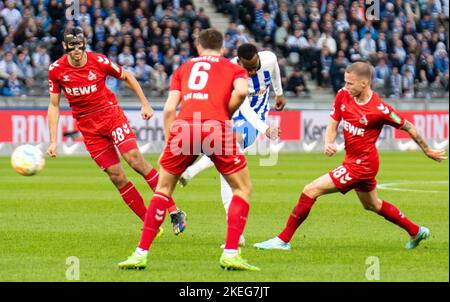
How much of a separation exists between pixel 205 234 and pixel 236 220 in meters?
2.99

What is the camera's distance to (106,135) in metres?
11.6

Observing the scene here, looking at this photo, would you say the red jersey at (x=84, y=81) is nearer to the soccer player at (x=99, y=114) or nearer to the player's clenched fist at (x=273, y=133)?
the soccer player at (x=99, y=114)

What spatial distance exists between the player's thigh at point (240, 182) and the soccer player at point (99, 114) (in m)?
2.43

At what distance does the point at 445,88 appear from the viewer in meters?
33.3

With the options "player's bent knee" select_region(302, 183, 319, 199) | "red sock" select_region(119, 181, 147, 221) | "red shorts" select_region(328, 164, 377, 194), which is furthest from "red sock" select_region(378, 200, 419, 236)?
"red sock" select_region(119, 181, 147, 221)

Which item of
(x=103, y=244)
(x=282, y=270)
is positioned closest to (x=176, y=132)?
(x=282, y=270)

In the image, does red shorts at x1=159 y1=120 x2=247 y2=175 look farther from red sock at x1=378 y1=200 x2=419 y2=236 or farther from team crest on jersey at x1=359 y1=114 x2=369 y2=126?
red sock at x1=378 y1=200 x2=419 y2=236

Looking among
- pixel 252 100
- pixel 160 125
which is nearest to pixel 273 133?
pixel 252 100

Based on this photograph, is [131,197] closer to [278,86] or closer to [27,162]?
[27,162]

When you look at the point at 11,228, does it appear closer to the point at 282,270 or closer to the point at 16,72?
the point at 282,270

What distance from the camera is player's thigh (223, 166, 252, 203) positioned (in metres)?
8.99

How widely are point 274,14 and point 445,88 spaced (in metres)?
6.06

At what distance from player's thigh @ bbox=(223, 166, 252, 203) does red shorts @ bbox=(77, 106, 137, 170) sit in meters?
2.67
